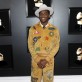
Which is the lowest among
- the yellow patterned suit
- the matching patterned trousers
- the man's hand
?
the matching patterned trousers

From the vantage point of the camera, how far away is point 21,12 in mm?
1942

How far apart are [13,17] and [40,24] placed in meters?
0.37

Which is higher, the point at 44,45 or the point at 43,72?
the point at 44,45

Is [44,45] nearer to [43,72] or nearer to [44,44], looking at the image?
[44,44]

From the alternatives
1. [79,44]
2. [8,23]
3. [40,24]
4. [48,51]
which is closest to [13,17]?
[8,23]

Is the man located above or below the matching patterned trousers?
above

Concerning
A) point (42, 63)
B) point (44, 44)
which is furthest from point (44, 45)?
point (42, 63)

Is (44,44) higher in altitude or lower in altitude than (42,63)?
higher

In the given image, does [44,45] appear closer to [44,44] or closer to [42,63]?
[44,44]

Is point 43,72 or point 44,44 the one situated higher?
point 44,44

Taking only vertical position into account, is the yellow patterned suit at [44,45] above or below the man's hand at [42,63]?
above

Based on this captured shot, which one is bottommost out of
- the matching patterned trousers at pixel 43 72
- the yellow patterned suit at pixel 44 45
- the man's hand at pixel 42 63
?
the matching patterned trousers at pixel 43 72

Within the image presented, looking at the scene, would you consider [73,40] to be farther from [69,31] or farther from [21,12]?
[21,12]

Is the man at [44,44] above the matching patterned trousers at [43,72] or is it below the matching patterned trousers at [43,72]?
above
